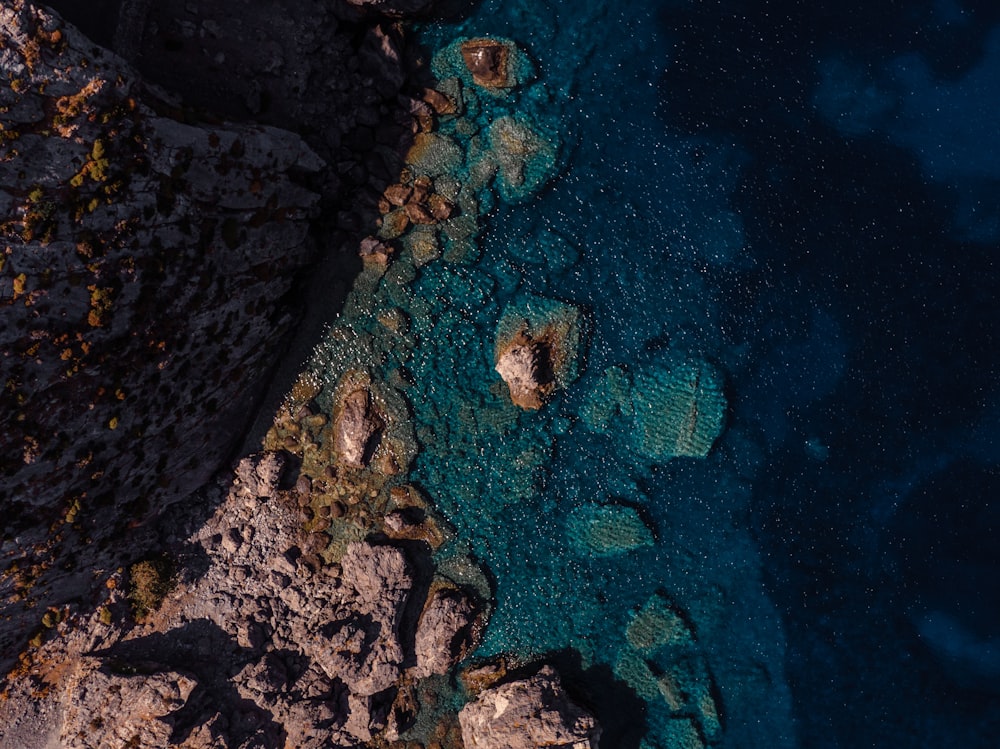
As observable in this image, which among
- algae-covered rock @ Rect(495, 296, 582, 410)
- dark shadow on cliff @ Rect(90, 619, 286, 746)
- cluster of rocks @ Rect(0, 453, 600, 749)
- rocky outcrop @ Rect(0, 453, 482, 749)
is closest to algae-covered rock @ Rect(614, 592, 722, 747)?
cluster of rocks @ Rect(0, 453, 600, 749)

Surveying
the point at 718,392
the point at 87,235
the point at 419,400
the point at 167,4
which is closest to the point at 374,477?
the point at 419,400

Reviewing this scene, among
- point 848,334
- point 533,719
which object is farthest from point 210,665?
point 848,334

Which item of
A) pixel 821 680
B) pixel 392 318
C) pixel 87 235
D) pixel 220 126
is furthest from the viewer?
pixel 821 680

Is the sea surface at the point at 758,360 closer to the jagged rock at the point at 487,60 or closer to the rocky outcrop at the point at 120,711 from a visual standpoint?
the jagged rock at the point at 487,60

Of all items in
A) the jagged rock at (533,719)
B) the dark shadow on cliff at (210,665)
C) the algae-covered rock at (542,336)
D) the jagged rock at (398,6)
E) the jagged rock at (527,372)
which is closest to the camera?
the jagged rock at (398,6)

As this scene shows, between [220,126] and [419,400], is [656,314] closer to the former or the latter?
[419,400]

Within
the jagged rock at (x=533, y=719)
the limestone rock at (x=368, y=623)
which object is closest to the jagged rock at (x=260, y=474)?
the limestone rock at (x=368, y=623)
